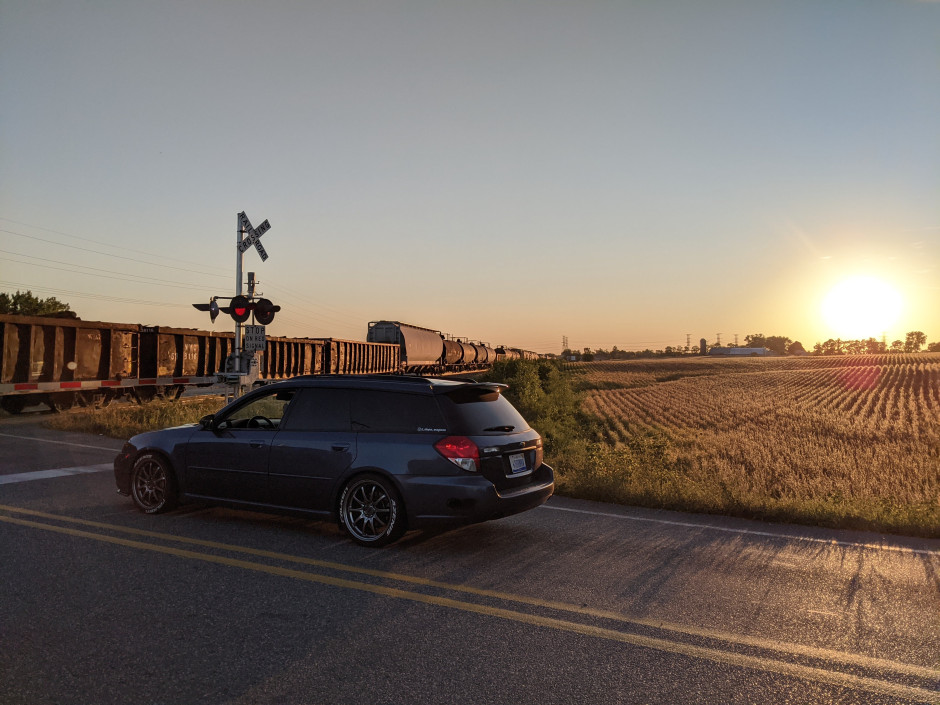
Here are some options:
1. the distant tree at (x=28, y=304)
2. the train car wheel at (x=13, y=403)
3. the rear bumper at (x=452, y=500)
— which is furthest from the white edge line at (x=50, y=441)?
the distant tree at (x=28, y=304)

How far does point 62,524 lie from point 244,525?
179 centimetres

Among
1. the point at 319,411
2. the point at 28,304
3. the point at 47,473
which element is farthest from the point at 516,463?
the point at 28,304

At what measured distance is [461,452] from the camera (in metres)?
6.45

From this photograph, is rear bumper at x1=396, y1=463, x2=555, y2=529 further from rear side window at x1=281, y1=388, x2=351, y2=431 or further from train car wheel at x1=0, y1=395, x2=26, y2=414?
train car wheel at x1=0, y1=395, x2=26, y2=414

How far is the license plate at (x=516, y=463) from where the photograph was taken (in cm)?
676

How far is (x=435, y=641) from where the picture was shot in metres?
4.36

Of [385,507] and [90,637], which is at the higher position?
[385,507]

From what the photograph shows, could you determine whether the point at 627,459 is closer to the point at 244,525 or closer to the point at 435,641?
the point at 244,525

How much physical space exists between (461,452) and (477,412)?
21.3 inches

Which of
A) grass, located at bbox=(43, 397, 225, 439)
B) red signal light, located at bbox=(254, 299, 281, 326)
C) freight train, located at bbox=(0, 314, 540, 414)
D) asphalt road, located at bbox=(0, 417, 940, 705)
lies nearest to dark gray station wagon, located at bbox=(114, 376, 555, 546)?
asphalt road, located at bbox=(0, 417, 940, 705)

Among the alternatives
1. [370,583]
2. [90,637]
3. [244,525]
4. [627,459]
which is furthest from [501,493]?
[627,459]

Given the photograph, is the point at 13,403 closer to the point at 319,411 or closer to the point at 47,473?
the point at 47,473

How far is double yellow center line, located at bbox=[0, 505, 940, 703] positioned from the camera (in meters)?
3.95

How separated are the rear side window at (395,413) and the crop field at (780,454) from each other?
371 centimetres
